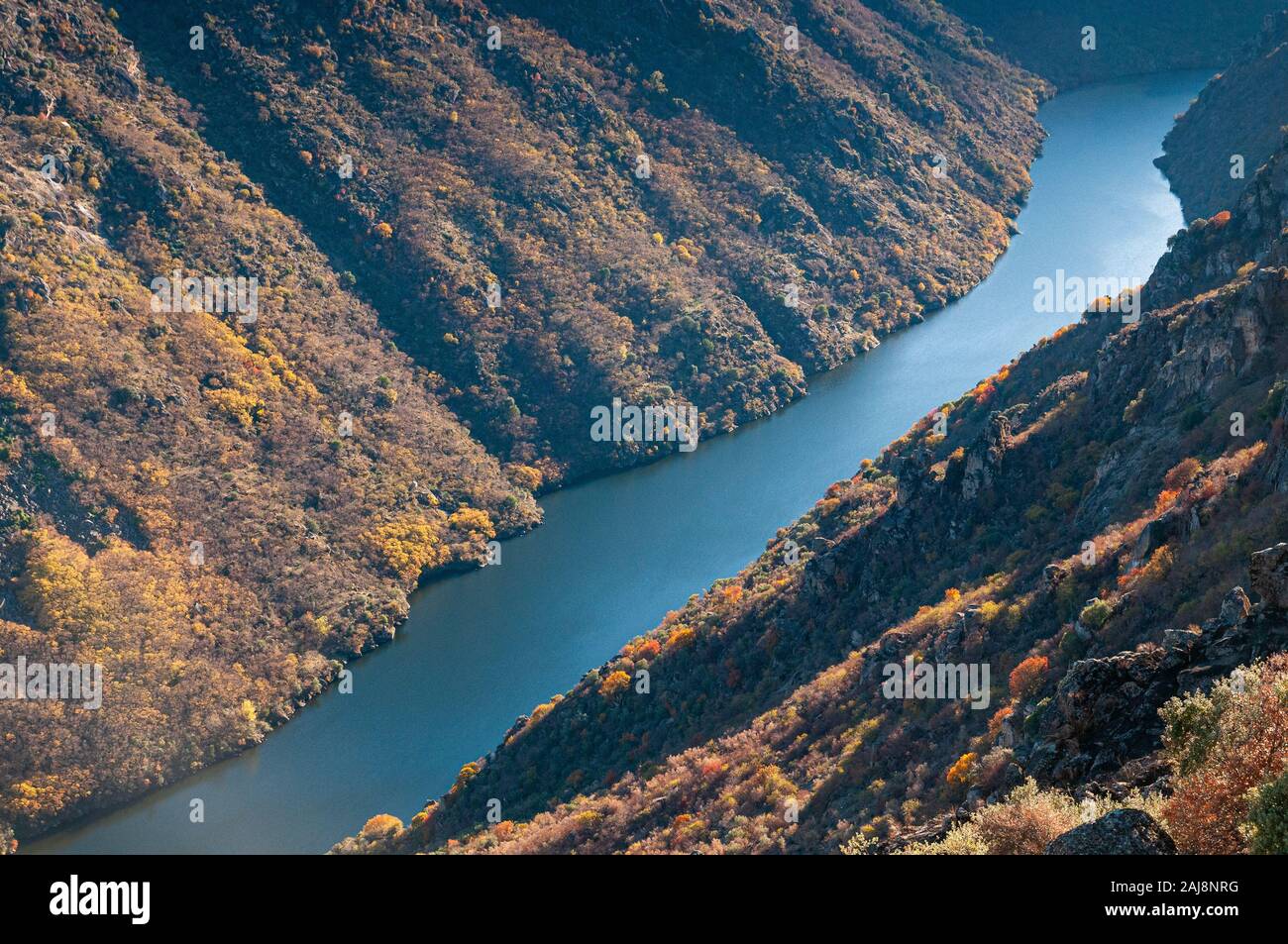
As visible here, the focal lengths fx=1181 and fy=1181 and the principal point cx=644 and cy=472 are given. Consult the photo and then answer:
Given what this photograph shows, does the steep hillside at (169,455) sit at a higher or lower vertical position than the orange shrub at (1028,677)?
higher

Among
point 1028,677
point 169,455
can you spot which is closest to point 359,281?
point 169,455

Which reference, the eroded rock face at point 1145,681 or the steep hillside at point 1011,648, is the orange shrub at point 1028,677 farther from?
the eroded rock face at point 1145,681

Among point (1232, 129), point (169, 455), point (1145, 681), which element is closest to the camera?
point (1145, 681)

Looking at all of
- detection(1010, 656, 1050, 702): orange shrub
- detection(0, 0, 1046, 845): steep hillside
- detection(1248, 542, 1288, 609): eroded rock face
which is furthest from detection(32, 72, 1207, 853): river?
detection(1248, 542, 1288, 609): eroded rock face

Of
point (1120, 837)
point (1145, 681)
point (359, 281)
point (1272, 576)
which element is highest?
point (359, 281)

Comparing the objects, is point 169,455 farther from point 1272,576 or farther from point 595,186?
point 1272,576

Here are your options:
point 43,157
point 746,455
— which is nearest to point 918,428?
point 746,455

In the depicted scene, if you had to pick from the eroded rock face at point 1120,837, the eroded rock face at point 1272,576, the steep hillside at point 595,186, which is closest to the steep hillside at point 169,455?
the steep hillside at point 595,186
